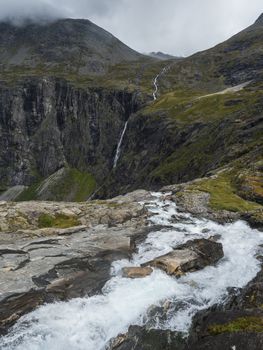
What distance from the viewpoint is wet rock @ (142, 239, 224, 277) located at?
128ft

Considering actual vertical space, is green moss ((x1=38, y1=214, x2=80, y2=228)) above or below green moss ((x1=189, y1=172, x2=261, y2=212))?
below

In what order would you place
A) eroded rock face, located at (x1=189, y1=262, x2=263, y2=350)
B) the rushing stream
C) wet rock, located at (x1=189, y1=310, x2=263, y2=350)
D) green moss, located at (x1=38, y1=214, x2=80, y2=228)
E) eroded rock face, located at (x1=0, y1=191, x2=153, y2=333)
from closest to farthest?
wet rock, located at (x1=189, y1=310, x2=263, y2=350) → eroded rock face, located at (x1=189, y1=262, x2=263, y2=350) → the rushing stream → eroded rock face, located at (x1=0, y1=191, x2=153, y2=333) → green moss, located at (x1=38, y1=214, x2=80, y2=228)

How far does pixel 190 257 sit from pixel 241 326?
1508 cm

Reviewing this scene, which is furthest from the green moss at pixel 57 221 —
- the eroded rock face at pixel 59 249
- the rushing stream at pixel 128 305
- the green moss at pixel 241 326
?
the green moss at pixel 241 326

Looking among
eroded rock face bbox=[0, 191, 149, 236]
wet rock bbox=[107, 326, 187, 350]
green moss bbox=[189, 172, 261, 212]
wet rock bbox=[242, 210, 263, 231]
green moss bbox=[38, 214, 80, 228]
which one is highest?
green moss bbox=[189, 172, 261, 212]

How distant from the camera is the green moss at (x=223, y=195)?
63625 millimetres

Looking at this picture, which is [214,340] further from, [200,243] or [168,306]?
[200,243]

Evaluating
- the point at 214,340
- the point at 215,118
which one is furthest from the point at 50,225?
the point at 215,118

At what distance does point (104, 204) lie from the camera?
70.1 metres

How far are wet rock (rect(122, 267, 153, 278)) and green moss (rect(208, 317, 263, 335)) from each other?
1137cm

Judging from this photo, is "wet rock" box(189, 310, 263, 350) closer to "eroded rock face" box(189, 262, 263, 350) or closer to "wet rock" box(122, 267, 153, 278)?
"eroded rock face" box(189, 262, 263, 350)

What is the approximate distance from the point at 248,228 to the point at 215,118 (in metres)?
115

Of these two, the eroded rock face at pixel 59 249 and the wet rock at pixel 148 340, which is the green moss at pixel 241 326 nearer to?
the wet rock at pixel 148 340

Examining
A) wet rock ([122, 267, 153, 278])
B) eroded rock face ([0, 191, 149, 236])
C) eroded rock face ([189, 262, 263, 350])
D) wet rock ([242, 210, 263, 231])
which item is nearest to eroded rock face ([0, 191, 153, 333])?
eroded rock face ([0, 191, 149, 236])
